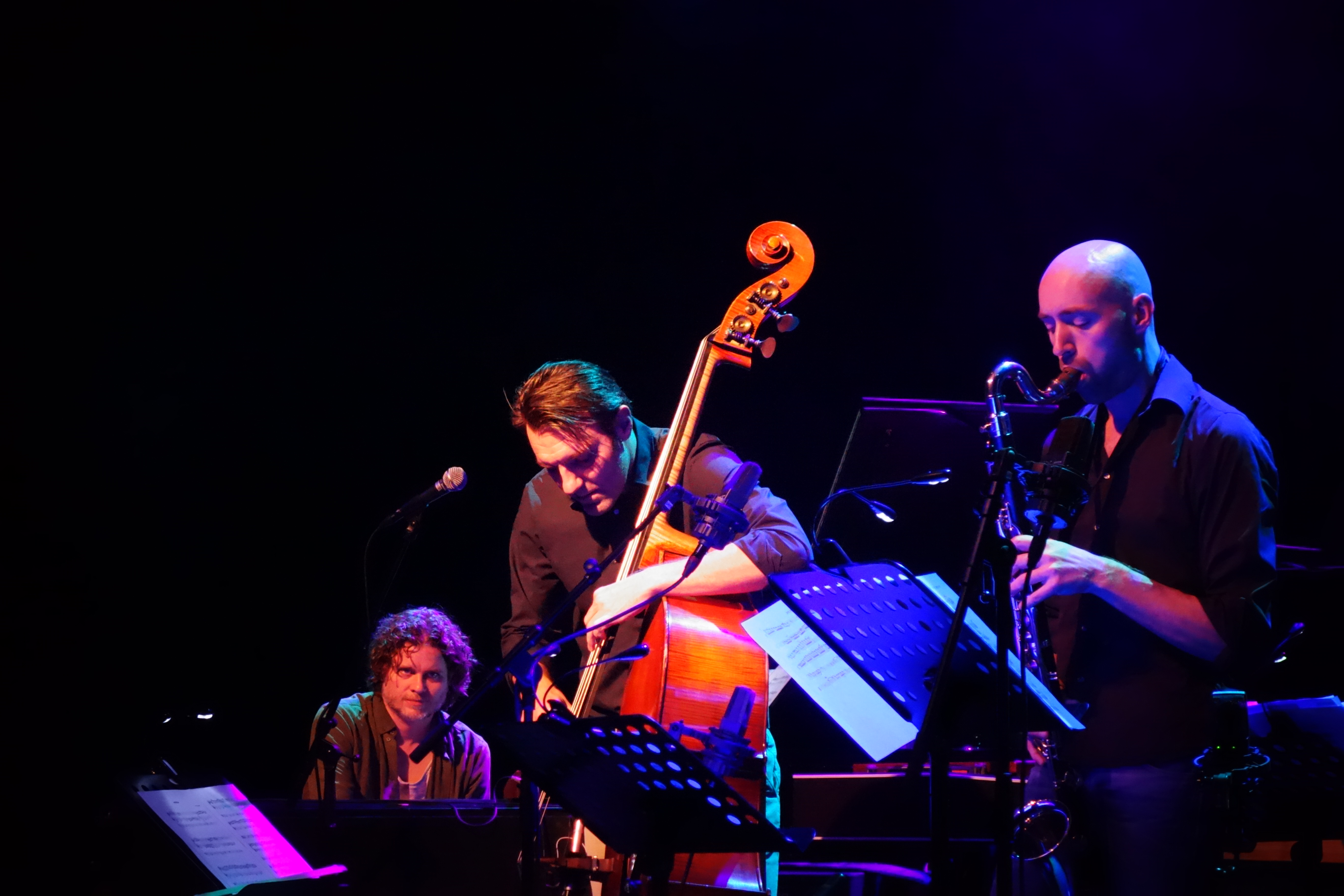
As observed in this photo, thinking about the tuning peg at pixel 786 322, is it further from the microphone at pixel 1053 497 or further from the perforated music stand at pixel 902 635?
the perforated music stand at pixel 902 635

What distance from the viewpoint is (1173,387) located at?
8.38ft

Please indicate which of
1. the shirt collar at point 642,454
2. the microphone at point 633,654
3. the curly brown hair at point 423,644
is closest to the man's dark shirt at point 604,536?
the shirt collar at point 642,454

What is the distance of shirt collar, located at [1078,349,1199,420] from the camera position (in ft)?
8.27

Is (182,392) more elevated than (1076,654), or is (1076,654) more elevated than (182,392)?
(182,392)

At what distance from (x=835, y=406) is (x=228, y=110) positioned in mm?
3201

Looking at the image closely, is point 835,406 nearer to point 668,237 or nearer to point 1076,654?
point 668,237

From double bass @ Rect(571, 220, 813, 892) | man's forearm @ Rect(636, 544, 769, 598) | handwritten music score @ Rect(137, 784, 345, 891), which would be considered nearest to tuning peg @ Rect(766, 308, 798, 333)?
double bass @ Rect(571, 220, 813, 892)

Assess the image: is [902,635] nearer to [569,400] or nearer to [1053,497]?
[1053,497]

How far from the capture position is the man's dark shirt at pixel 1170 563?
2.35 m

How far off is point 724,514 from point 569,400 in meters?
0.90

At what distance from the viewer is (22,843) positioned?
2.74 metres

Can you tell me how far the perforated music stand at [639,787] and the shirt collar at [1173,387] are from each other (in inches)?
49.3

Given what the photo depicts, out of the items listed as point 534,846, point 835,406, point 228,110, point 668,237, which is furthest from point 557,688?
point 228,110

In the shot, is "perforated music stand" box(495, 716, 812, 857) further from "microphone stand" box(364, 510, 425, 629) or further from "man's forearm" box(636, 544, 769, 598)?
"microphone stand" box(364, 510, 425, 629)
